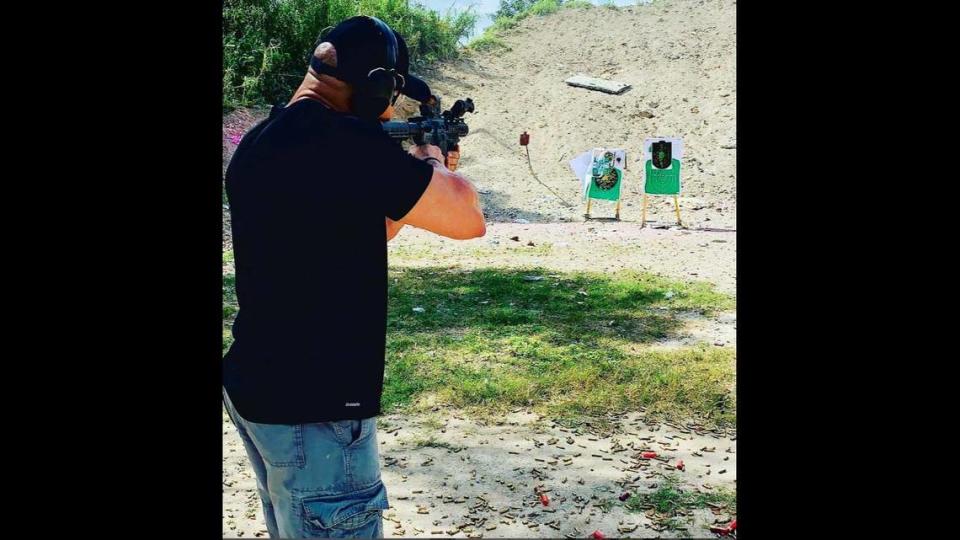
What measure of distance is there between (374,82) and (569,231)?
8.29 metres

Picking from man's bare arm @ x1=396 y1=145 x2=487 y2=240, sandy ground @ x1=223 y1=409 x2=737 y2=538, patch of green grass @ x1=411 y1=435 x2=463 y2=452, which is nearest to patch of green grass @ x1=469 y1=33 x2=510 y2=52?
sandy ground @ x1=223 y1=409 x2=737 y2=538

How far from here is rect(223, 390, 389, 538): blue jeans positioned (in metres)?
1.44

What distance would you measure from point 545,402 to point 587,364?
553mm

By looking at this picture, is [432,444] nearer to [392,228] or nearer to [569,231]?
[392,228]

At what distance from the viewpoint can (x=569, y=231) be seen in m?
9.77

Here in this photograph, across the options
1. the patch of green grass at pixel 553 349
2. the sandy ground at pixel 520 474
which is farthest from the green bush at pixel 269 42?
the sandy ground at pixel 520 474

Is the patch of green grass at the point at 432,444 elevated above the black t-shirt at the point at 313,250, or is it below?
below

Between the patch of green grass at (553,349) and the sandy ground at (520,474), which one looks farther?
the patch of green grass at (553,349)

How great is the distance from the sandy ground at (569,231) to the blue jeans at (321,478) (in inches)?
46.5

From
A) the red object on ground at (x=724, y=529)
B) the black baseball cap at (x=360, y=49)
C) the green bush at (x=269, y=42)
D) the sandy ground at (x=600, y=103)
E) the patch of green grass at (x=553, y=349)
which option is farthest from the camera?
the sandy ground at (x=600, y=103)

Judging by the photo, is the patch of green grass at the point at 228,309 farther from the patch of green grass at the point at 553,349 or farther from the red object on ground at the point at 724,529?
the red object on ground at the point at 724,529

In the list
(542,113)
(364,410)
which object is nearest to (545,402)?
(364,410)

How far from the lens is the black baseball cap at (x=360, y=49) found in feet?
5.08
